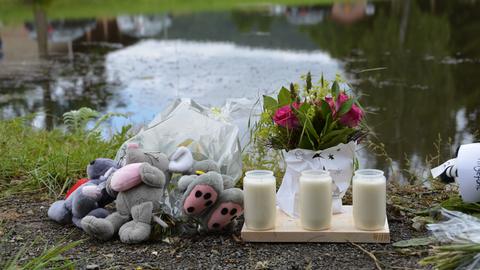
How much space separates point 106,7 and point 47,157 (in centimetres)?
1542

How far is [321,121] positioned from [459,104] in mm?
4335

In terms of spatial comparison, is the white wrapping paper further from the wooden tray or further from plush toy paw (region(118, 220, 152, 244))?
plush toy paw (region(118, 220, 152, 244))

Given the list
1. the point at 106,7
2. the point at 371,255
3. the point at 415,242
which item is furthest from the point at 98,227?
the point at 106,7

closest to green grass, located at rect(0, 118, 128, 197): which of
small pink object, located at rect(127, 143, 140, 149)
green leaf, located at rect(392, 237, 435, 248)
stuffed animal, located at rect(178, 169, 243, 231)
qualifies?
small pink object, located at rect(127, 143, 140, 149)

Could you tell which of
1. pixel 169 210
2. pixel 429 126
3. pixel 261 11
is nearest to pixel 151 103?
pixel 429 126

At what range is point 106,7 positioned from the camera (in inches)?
762

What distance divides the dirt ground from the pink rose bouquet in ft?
1.66

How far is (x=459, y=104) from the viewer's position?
716cm

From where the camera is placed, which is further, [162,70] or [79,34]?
[79,34]

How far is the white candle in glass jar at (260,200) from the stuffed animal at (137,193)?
37 centimetres

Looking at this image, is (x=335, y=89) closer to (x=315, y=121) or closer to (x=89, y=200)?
(x=315, y=121)

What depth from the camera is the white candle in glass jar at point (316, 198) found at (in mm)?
3098

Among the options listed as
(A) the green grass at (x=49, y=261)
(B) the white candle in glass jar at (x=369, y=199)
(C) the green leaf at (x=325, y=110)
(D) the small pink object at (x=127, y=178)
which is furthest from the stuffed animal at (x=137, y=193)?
(B) the white candle in glass jar at (x=369, y=199)

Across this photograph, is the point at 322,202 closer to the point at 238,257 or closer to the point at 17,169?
the point at 238,257
